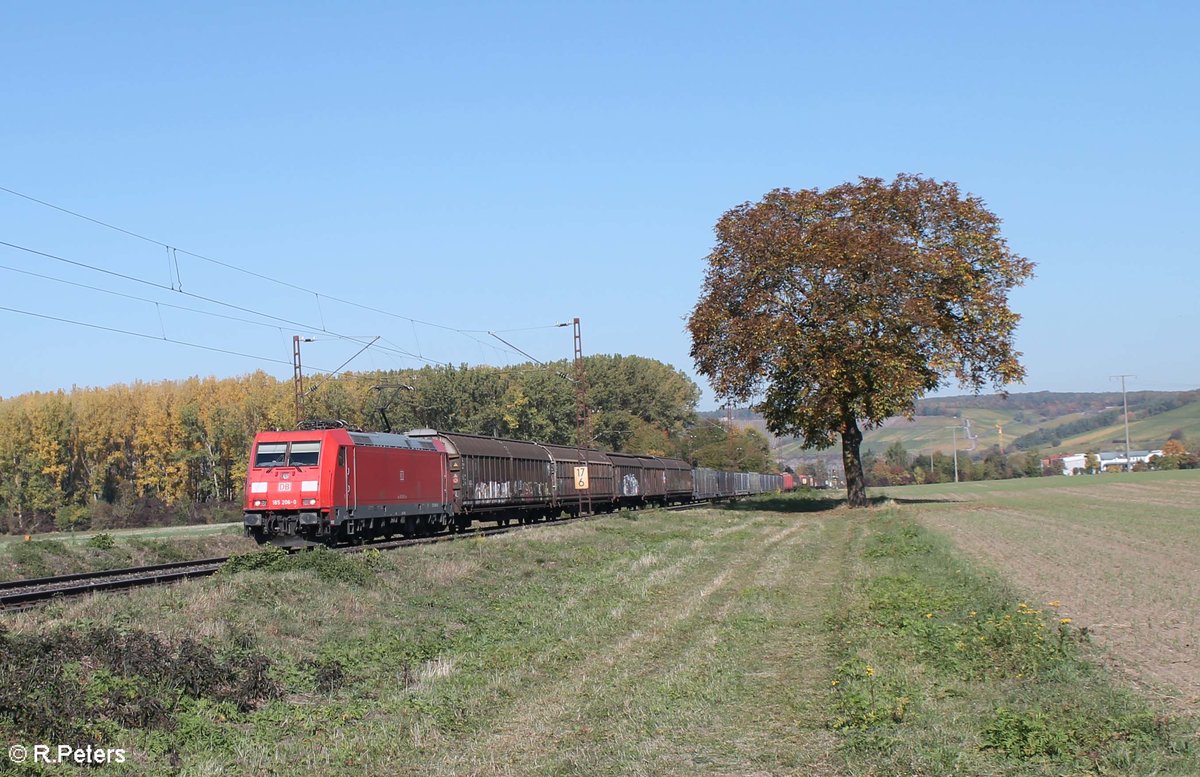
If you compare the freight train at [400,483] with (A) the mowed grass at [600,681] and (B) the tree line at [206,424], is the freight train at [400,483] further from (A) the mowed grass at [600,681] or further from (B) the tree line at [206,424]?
(B) the tree line at [206,424]

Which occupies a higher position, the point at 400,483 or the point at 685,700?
the point at 400,483

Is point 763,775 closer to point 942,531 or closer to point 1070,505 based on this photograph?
point 942,531

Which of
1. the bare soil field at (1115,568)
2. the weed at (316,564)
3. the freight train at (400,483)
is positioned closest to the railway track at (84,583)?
the weed at (316,564)

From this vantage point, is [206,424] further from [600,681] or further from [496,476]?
[600,681]

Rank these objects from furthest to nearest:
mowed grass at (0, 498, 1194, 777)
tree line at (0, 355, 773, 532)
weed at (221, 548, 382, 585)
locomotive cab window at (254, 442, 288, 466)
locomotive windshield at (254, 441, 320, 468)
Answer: tree line at (0, 355, 773, 532)
locomotive cab window at (254, 442, 288, 466)
locomotive windshield at (254, 441, 320, 468)
weed at (221, 548, 382, 585)
mowed grass at (0, 498, 1194, 777)

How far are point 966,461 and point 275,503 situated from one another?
176m

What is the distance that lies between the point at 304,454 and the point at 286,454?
2.19 feet

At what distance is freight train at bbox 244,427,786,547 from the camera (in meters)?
29.4

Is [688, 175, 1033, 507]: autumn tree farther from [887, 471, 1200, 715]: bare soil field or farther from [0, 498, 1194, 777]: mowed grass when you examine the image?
[0, 498, 1194, 777]: mowed grass

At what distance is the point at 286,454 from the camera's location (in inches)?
1178

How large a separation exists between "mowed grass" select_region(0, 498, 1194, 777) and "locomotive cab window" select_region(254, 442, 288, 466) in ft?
26.5

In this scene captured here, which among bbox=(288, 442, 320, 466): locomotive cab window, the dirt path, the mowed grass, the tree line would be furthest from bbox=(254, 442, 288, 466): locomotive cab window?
the tree line

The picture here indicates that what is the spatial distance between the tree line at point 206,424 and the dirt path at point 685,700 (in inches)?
2966

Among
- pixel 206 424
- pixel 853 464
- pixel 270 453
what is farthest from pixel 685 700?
pixel 206 424
